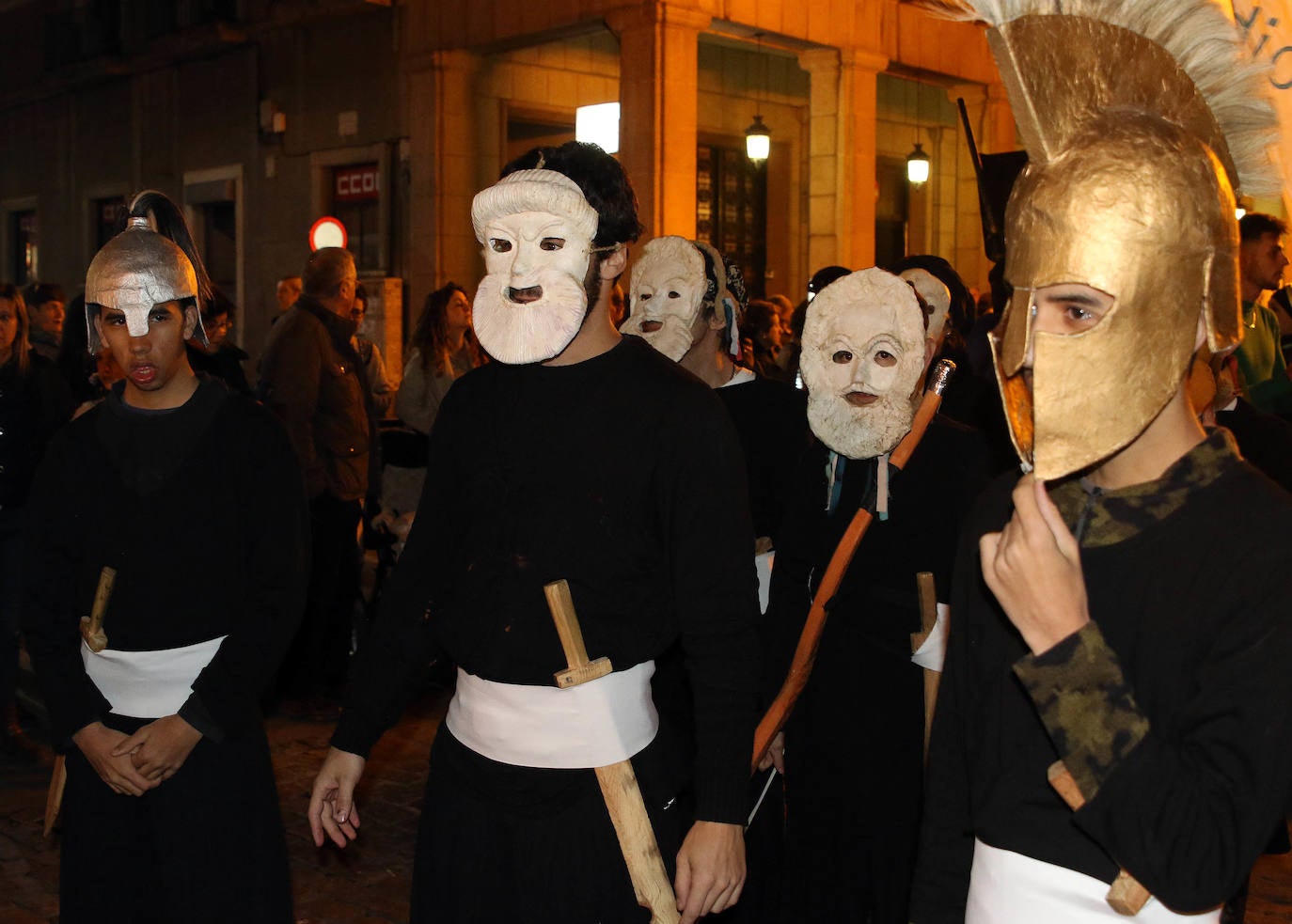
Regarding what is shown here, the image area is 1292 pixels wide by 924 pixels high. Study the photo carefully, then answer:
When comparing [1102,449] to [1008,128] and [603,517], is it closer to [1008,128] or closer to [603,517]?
[603,517]

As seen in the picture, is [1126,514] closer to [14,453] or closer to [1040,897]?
[1040,897]

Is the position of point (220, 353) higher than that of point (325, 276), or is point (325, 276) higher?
point (325, 276)

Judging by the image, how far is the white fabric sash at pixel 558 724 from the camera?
2.70m

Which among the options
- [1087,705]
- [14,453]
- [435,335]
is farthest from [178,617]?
[435,335]

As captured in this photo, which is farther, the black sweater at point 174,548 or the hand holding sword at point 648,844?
the black sweater at point 174,548

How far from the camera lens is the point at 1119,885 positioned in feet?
6.11

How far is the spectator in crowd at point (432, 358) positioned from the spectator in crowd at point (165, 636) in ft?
16.2

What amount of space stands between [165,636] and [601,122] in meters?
12.1

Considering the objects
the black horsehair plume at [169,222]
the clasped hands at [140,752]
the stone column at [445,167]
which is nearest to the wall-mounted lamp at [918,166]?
the stone column at [445,167]

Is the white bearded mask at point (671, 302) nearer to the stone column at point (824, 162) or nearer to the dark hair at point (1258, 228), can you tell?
the dark hair at point (1258, 228)

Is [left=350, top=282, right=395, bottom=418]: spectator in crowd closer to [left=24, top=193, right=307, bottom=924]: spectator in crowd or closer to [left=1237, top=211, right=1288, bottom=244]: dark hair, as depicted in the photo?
[left=24, top=193, right=307, bottom=924]: spectator in crowd

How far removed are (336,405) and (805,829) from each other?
162 inches

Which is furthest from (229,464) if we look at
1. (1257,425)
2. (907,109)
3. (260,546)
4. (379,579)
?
(907,109)

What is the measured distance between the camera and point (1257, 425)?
4371 millimetres
